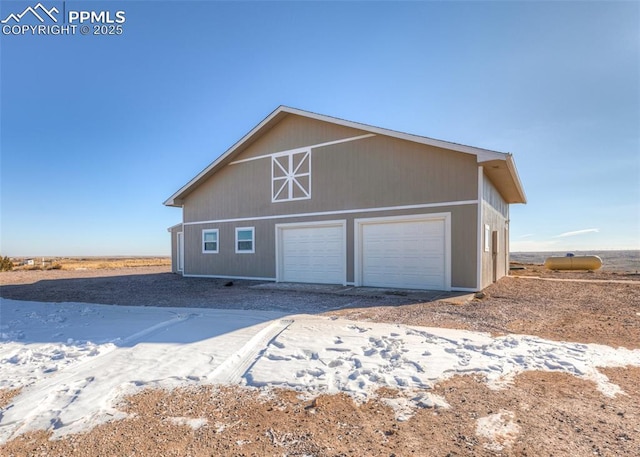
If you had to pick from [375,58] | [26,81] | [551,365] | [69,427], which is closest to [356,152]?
[375,58]

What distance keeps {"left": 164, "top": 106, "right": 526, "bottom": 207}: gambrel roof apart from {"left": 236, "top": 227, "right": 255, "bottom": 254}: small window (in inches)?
118

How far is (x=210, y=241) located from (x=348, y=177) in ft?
23.3

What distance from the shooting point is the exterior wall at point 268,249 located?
29.3ft

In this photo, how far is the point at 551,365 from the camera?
347 centimetres

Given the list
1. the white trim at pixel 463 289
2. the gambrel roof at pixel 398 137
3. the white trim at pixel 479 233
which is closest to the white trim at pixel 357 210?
the white trim at pixel 479 233

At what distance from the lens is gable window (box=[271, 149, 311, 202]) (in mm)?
11656

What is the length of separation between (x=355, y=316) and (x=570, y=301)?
5.64 m

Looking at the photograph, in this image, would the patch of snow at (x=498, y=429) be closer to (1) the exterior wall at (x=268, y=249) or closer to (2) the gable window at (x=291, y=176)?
(1) the exterior wall at (x=268, y=249)

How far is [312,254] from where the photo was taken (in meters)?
11.6

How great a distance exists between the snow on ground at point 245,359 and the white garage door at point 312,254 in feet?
18.3

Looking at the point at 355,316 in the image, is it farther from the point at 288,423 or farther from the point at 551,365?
the point at 288,423

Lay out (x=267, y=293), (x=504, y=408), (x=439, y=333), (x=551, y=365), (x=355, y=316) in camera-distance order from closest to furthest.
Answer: (x=504, y=408) → (x=551, y=365) → (x=439, y=333) → (x=355, y=316) → (x=267, y=293)

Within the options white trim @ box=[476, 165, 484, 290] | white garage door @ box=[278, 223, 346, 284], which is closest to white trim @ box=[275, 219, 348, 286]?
white garage door @ box=[278, 223, 346, 284]

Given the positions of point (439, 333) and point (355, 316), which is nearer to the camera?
point (439, 333)
